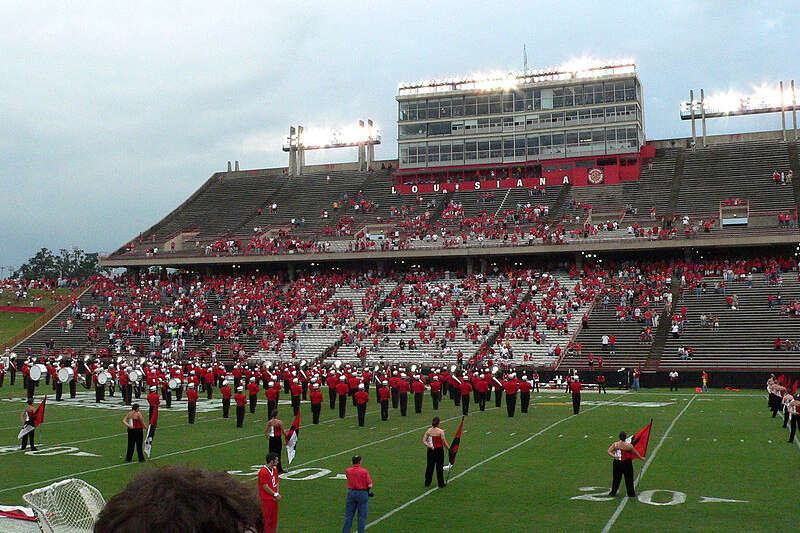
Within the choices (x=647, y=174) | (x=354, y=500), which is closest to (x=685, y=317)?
(x=647, y=174)

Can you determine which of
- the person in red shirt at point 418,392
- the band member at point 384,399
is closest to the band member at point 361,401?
the band member at point 384,399

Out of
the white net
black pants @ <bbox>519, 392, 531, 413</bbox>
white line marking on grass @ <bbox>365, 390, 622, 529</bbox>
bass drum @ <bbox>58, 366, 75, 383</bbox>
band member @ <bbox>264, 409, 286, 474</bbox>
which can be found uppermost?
the white net

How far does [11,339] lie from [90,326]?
4923 mm

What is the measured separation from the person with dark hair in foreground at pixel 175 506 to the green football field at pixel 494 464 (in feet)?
11.2

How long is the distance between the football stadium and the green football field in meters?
0.09

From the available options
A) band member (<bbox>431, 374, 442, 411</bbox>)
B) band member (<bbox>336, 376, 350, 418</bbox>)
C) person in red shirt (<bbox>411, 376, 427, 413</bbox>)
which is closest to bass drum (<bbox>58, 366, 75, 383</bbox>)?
band member (<bbox>336, 376, 350, 418</bbox>)

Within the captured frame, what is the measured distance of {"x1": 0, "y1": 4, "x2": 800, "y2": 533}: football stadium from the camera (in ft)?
38.9

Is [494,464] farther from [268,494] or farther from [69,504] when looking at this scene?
[69,504]

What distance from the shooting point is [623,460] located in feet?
39.5

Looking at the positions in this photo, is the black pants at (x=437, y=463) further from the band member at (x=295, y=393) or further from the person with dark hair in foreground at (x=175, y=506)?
the person with dark hair in foreground at (x=175, y=506)

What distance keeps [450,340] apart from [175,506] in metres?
41.0

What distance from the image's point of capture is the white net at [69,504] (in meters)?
3.71

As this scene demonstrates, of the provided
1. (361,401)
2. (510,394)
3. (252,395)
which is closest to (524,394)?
(510,394)

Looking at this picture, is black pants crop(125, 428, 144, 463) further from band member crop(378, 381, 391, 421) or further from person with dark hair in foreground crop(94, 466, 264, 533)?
person with dark hair in foreground crop(94, 466, 264, 533)
